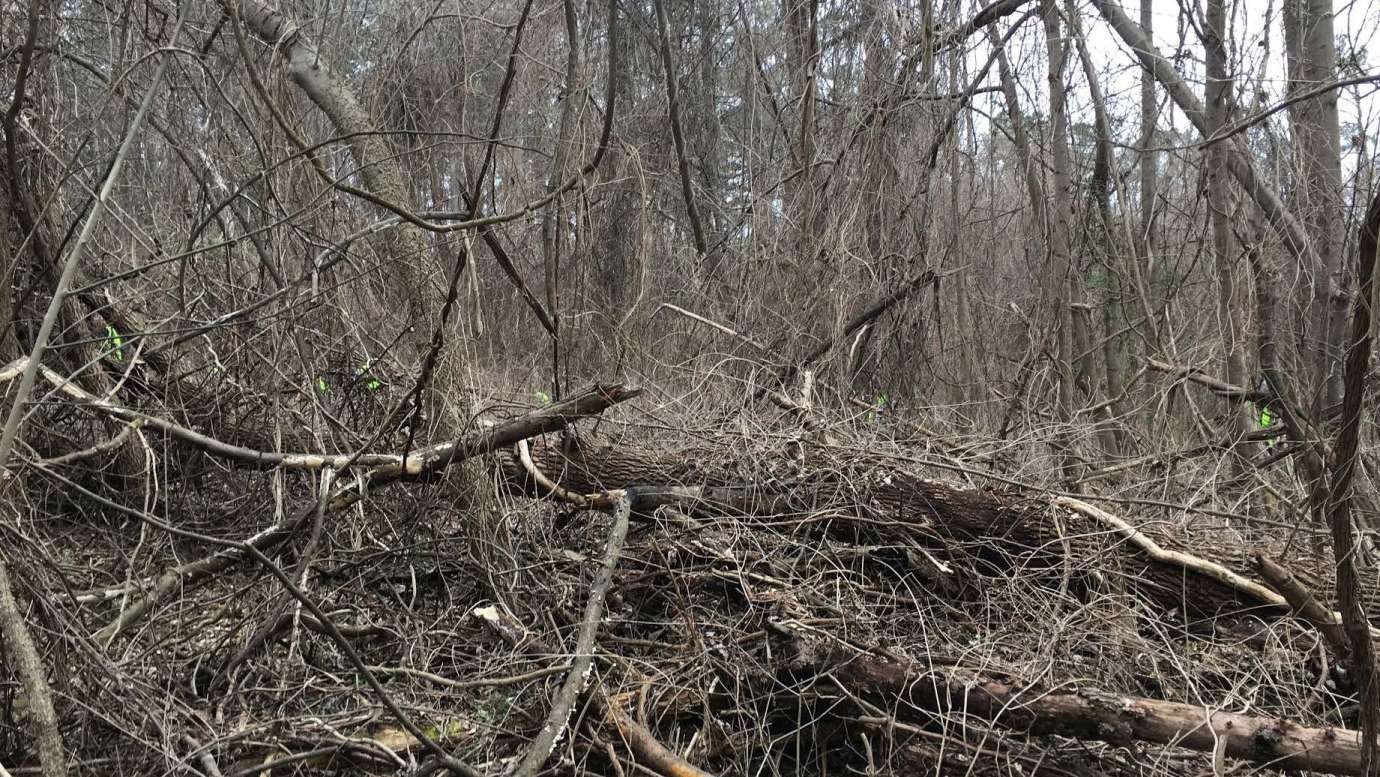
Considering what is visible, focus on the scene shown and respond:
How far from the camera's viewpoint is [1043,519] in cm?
336

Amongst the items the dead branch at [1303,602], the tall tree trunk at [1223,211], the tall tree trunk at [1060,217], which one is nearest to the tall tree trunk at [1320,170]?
the tall tree trunk at [1223,211]

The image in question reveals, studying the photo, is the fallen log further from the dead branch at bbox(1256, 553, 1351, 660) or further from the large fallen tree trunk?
the large fallen tree trunk

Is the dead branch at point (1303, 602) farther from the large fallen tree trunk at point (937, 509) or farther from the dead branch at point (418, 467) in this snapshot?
the dead branch at point (418, 467)

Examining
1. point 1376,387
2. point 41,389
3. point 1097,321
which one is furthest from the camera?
point 1097,321

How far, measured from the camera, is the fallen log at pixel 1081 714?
2297 mm

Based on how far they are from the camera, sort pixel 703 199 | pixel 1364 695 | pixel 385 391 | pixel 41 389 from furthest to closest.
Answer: pixel 703 199, pixel 385 391, pixel 41 389, pixel 1364 695

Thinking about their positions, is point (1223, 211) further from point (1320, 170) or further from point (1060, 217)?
point (1060, 217)

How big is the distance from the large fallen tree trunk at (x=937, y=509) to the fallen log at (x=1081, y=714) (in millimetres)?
740

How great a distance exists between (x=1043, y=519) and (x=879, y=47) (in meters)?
3.30

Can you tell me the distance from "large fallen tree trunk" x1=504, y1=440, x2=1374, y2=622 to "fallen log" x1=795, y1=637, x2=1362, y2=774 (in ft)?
2.43

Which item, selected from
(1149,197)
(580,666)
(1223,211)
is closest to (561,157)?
(580,666)

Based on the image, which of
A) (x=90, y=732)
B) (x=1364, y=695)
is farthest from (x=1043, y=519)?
(x=90, y=732)

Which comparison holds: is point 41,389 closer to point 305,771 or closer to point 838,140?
point 305,771

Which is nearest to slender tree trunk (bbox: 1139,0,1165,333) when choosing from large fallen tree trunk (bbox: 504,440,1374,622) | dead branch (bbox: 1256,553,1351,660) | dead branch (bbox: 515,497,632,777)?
large fallen tree trunk (bbox: 504,440,1374,622)
